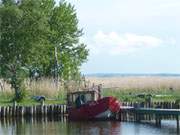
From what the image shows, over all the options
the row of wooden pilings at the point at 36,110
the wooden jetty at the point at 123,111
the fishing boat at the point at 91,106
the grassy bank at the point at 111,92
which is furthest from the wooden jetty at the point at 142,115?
the grassy bank at the point at 111,92

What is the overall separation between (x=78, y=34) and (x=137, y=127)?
107ft

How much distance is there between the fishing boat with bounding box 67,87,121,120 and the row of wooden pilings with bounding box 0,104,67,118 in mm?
2047

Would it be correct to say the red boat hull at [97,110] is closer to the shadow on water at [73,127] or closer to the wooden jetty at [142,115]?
the wooden jetty at [142,115]

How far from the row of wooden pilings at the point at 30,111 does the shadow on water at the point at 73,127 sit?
1468 mm

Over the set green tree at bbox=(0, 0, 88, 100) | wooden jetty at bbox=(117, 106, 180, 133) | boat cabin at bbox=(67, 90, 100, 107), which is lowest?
wooden jetty at bbox=(117, 106, 180, 133)

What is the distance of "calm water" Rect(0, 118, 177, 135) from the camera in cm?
5772

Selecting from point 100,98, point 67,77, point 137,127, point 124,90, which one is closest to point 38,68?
point 67,77

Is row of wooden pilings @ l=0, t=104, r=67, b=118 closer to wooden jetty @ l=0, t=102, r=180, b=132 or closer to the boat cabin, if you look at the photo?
wooden jetty @ l=0, t=102, r=180, b=132

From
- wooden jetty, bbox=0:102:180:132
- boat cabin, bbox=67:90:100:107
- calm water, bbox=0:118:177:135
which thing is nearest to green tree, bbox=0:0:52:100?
wooden jetty, bbox=0:102:180:132

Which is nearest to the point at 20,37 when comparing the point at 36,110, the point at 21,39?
the point at 21,39

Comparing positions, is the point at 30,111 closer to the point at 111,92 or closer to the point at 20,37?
the point at 20,37

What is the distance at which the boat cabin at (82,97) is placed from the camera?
225 feet

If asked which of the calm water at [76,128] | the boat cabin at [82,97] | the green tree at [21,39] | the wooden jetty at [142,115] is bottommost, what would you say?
the calm water at [76,128]

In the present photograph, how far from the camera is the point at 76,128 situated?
201 feet
